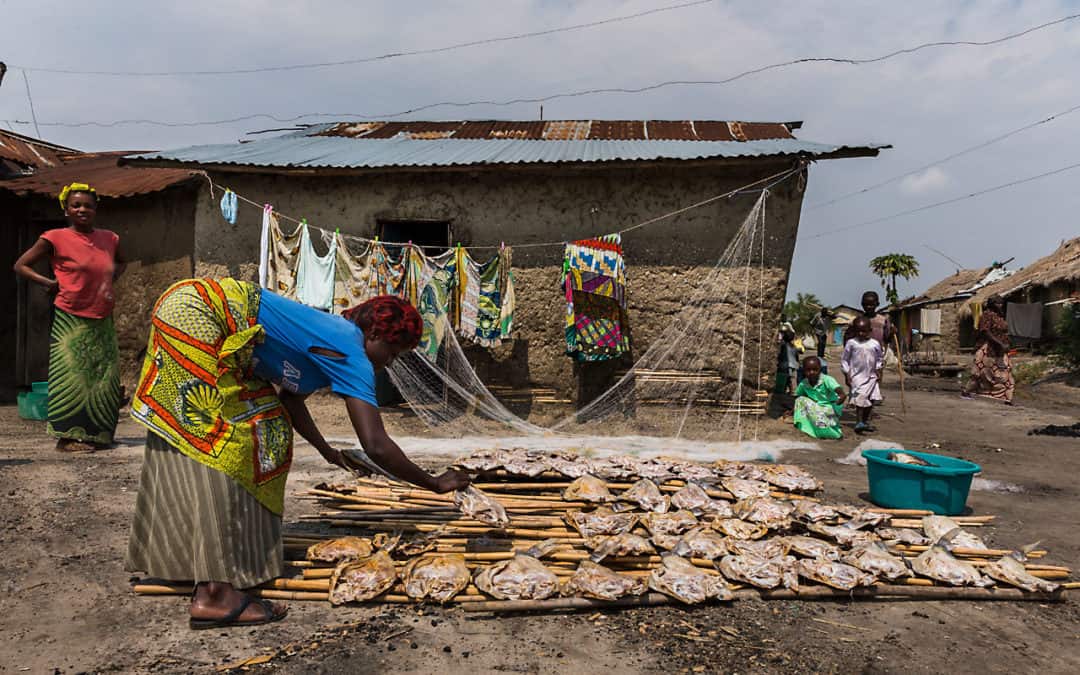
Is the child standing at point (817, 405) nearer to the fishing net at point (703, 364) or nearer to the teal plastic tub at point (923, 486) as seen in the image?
the fishing net at point (703, 364)

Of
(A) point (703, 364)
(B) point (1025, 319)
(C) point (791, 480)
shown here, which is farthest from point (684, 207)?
(B) point (1025, 319)

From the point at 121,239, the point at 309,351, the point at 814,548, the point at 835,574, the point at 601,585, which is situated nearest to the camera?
the point at 309,351

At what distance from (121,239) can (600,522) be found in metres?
7.98

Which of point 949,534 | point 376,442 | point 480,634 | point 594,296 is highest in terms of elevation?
point 594,296

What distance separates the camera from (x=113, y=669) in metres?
2.03

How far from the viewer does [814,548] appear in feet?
9.51

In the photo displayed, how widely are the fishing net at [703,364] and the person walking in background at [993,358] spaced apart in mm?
5532

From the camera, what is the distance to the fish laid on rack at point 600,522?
3082 mm

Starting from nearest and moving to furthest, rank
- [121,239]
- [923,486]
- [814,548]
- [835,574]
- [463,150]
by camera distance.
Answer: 1. [835,574]
2. [814,548]
3. [923,486]
4. [463,150]
5. [121,239]

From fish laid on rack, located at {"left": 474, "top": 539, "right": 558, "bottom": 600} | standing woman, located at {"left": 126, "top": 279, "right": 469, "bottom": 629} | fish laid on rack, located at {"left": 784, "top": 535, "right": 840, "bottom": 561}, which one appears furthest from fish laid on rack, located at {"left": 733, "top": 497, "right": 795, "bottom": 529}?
standing woman, located at {"left": 126, "top": 279, "right": 469, "bottom": 629}

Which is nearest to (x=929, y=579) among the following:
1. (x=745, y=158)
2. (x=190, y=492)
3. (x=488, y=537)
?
(x=488, y=537)

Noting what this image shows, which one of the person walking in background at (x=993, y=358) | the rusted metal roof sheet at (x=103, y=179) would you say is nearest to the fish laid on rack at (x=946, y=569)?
the rusted metal roof sheet at (x=103, y=179)

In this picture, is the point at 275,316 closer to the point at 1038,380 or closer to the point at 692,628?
the point at 692,628

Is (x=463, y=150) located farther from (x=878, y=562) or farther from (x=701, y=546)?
(x=878, y=562)
